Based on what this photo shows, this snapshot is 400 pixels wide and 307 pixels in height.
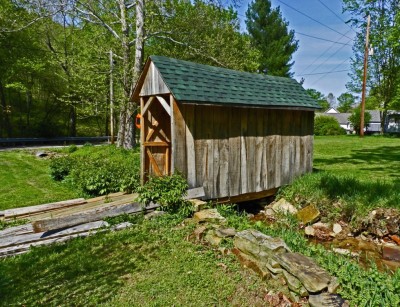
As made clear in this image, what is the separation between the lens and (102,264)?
4.55 m

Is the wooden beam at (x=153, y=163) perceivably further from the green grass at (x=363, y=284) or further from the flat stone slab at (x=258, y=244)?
the green grass at (x=363, y=284)

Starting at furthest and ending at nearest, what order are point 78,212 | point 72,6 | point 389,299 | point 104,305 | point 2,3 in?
point 2,3, point 72,6, point 78,212, point 104,305, point 389,299

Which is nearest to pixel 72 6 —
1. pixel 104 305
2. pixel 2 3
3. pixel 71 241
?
pixel 2 3

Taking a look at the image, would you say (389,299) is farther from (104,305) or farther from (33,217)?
(33,217)

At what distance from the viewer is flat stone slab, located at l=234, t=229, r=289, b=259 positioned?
14.3 ft

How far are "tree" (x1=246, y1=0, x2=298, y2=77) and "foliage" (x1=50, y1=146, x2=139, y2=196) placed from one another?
23380mm

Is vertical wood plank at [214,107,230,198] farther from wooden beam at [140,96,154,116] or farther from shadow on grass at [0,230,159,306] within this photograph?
shadow on grass at [0,230,159,306]

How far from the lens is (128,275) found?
427 cm

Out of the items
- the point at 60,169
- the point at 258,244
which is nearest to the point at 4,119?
the point at 60,169

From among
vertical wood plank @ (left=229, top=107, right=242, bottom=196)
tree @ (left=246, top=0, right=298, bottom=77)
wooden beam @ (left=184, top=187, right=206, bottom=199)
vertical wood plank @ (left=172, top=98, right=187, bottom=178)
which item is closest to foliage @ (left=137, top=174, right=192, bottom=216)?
wooden beam @ (left=184, top=187, right=206, bottom=199)

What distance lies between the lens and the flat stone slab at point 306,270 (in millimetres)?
3623

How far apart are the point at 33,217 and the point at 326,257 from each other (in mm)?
5836

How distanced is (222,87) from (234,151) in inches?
67.5

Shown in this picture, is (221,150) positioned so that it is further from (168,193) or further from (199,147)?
(168,193)
